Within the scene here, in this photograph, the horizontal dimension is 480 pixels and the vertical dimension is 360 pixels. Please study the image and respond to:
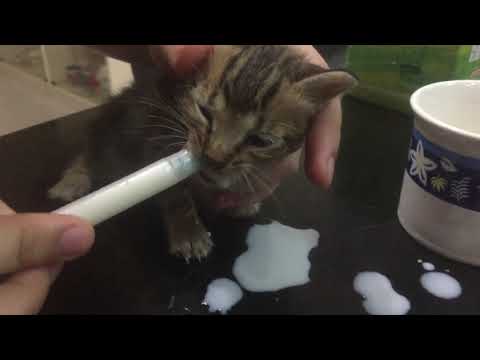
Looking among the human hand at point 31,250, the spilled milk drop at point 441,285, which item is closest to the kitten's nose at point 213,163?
the human hand at point 31,250

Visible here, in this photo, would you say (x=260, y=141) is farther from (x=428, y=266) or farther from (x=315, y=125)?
(x=428, y=266)

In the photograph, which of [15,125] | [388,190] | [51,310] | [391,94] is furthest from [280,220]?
[15,125]

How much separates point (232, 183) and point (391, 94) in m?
0.69

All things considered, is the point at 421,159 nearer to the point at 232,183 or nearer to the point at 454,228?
the point at 454,228

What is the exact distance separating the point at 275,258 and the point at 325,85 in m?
0.29

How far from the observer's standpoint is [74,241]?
49 centimetres

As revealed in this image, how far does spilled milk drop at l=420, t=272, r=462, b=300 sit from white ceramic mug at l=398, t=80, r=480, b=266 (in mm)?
49

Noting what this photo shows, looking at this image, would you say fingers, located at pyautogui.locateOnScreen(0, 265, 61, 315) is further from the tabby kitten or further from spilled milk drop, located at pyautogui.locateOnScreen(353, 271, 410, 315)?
spilled milk drop, located at pyautogui.locateOnScreen(353, 271, 410, 315)

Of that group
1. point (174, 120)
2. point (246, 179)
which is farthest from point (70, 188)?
point (246, 179)

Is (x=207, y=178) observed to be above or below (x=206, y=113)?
below

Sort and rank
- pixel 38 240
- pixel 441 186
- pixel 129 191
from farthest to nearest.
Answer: pixel 441 186 < pixel 129 191 < pixel 38 240

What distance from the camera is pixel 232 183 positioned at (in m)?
0.78

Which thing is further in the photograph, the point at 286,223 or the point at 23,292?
the point at 286,223

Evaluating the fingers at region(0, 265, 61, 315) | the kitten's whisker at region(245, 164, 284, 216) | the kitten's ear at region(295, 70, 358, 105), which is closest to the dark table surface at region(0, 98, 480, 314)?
the kitten's whisker at region(245, 164, 284, 216)
